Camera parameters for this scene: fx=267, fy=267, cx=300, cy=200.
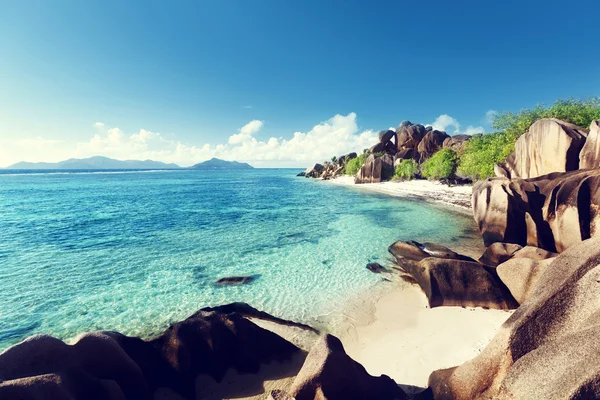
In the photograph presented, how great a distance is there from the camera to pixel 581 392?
3.64 metres

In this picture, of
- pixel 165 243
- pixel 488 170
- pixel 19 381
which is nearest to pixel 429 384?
pixel 19 381

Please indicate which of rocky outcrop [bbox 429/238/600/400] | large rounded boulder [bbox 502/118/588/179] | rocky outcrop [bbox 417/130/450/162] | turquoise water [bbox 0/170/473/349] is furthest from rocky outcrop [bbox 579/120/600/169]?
rocky outcrop [bbox 417/130/450/162]

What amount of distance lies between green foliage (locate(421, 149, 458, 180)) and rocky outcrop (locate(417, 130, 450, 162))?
1543 centimetres

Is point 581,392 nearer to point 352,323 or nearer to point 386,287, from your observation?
point 352,323

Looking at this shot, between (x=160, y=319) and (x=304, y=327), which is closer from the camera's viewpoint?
(x=304, y=327)

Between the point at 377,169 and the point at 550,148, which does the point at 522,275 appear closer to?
the point at 550,148

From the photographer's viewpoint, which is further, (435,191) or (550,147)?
(435,191)

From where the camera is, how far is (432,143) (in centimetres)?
6309

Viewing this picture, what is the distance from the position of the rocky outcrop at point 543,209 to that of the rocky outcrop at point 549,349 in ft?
27.7

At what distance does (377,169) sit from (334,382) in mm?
61731

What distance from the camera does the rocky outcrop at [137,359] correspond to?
194 inches

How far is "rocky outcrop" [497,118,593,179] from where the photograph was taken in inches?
661

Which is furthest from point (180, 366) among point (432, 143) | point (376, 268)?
point (432, 143)

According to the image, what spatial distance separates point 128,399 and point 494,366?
302 inches
